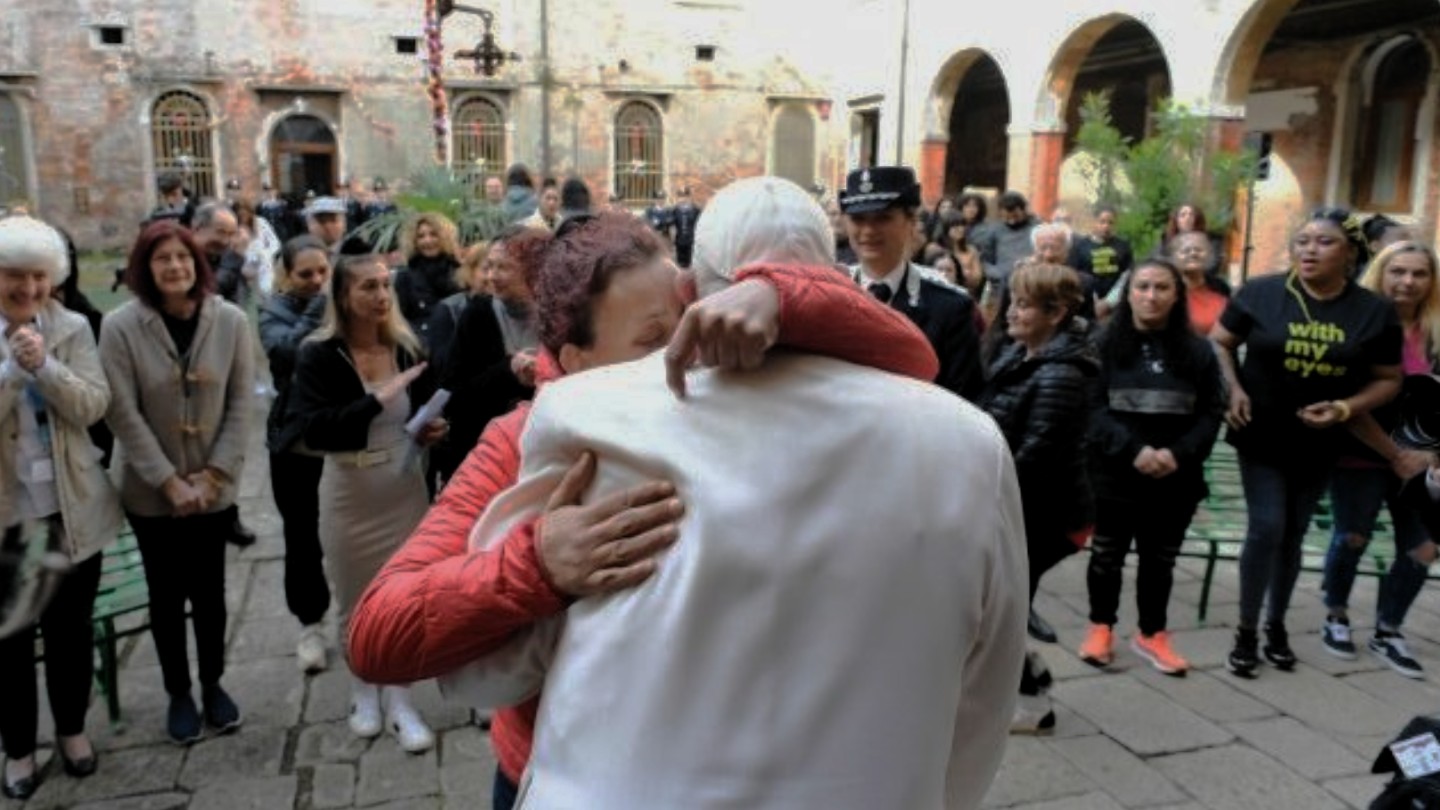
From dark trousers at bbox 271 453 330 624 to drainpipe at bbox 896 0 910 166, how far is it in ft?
55.5

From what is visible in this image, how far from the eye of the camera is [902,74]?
1956 cm

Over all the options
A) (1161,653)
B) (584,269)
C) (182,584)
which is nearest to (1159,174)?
(1161,653)

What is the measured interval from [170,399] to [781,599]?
3.08 meters

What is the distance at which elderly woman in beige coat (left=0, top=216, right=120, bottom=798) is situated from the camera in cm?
311

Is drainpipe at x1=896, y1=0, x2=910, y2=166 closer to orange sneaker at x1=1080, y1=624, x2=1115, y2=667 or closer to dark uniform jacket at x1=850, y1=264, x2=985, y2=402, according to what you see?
orange sneaker at x1=1080, y1=624, x2=1115, y2=667

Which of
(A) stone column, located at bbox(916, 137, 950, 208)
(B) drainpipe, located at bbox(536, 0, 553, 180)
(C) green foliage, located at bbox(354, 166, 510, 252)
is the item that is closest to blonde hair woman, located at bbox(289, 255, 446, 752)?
(C) green foliage, located at bbox(354, 166, 510, 252)

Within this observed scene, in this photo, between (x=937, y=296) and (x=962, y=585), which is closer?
(x=962, y=585)

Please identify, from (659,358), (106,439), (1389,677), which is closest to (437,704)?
(106,439)

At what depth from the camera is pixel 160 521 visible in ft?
11.7

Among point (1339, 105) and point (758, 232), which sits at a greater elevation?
point (1339, 105)

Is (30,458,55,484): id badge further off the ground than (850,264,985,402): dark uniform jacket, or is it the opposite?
(850,264,985,402): dark uniform jacket

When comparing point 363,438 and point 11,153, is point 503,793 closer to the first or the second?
point 363,438

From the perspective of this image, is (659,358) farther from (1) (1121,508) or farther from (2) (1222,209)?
(2) (1222,209)

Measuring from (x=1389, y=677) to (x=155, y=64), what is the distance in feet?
82.7
